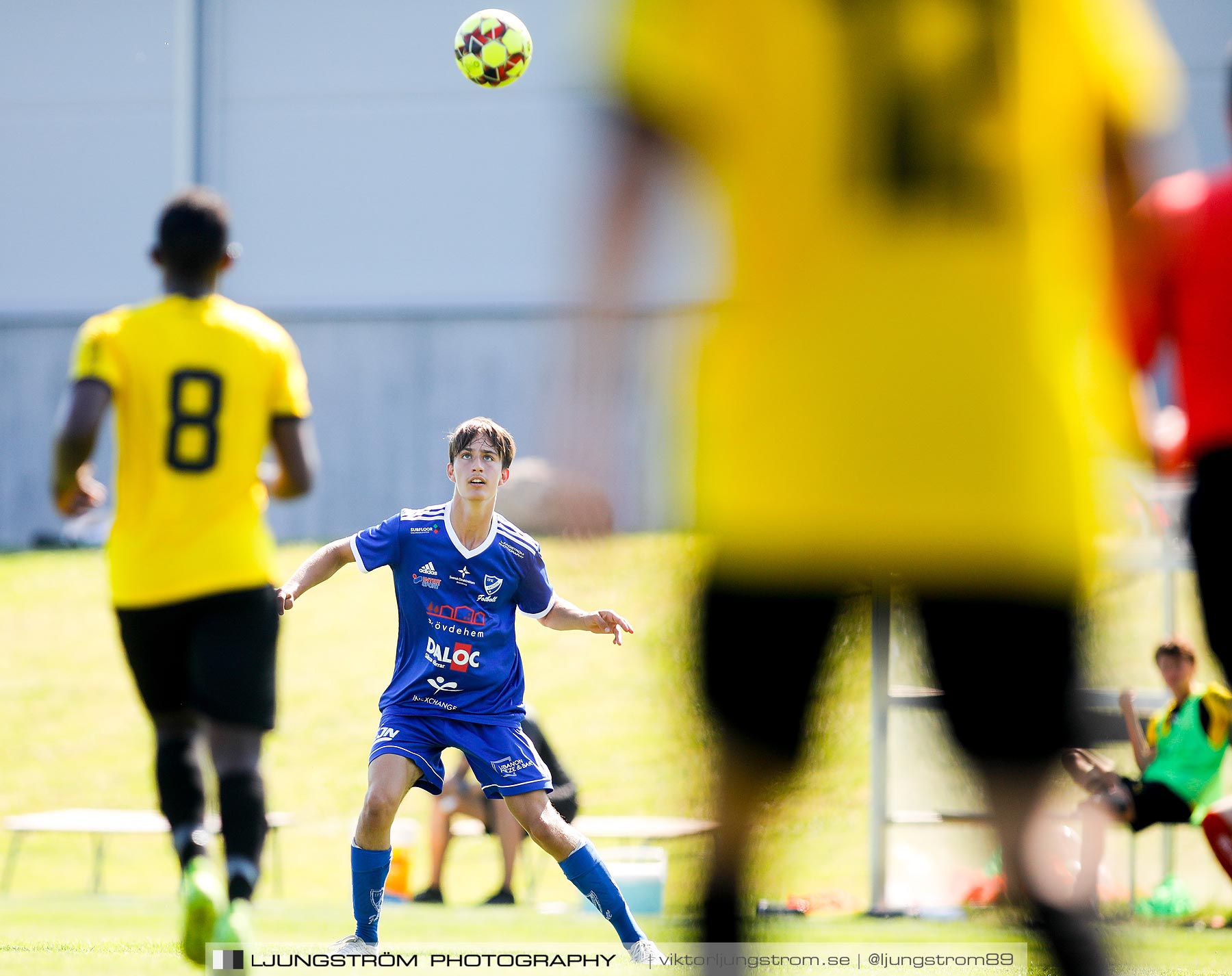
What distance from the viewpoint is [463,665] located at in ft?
13.9

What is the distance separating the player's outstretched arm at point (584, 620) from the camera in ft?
12.7

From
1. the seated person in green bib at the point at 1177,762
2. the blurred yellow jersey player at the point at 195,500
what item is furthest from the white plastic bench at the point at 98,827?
the seated person in green bib at the point at 1177,762

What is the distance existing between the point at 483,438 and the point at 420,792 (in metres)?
9.50

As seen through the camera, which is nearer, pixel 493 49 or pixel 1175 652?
pixel 493 49

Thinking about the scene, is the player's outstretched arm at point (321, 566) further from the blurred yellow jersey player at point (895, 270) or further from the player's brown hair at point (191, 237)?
the blurred yellow jersey player at point (895, 270)

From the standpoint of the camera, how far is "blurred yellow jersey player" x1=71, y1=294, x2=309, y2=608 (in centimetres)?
403

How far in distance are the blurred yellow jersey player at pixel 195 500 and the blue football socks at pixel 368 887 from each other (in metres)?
0.31

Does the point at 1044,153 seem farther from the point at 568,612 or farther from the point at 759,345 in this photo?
the point at 568,612

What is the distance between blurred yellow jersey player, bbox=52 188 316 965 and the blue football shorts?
0.34 m

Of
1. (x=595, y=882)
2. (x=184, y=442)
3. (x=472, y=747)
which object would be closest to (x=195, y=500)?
(x=184, y=442)

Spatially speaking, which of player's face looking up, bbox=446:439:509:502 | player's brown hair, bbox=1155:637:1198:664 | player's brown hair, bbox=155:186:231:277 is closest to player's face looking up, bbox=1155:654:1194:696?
player's brown hair, bbox=1155:637:1198:664

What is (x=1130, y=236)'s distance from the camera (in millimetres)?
2324

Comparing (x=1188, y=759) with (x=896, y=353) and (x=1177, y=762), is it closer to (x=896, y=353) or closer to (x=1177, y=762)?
(x=1177, y=762)

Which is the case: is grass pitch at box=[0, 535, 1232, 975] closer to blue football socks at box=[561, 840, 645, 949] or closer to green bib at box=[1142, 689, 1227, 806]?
blue football socks at box=[561, 840, 645, 949]
